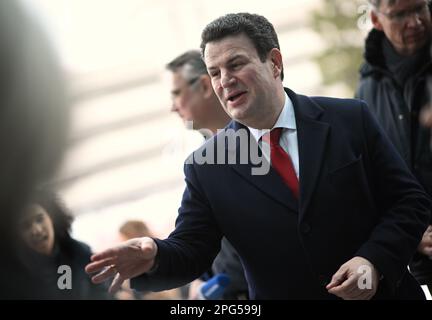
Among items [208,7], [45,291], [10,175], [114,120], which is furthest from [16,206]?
[208,7]

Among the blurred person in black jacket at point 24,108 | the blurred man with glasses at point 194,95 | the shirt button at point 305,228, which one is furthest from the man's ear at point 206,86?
the blurred person in black jacket at point 24,108

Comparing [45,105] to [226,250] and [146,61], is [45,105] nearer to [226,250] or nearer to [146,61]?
[226,250]

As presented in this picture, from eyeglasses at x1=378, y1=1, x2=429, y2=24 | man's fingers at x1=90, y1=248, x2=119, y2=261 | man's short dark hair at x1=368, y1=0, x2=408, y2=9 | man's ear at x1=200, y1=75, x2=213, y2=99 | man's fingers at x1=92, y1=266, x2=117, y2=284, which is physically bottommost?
man's fingers at x1=92, y1=266, x2=117, y2=284

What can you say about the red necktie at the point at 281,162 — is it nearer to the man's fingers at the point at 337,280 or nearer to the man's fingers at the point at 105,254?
the man's fingers at the point at 337,280

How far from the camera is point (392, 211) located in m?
1.89

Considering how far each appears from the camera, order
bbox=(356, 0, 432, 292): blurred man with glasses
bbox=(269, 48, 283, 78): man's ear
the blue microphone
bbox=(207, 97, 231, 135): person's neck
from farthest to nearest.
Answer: bbox=(207, 97, 231, 135): person's neck → the blue microphone → bbox=(356, 0, 432, 292): blurred man with glasses → bbox=(269, 48, 283, 78): man's ear

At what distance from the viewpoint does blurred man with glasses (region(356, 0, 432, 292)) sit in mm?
2637

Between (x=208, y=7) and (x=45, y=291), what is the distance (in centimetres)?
1013

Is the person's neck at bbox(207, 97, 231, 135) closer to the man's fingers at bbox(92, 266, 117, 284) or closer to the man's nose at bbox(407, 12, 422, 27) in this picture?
the man's nose at bbox(407, 12, 422, 27)

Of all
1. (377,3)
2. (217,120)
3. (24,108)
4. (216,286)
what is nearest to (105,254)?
(24,108)

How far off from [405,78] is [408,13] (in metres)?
0.27

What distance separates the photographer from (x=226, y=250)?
2.92 metres

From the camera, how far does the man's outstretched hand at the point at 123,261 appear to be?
1497 mm

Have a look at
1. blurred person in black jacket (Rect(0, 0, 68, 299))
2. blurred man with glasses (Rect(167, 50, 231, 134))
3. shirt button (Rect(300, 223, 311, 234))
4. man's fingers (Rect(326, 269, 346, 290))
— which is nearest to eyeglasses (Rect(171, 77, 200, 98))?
blurred man with glasses (Rect(167, 50, 231, 134))
